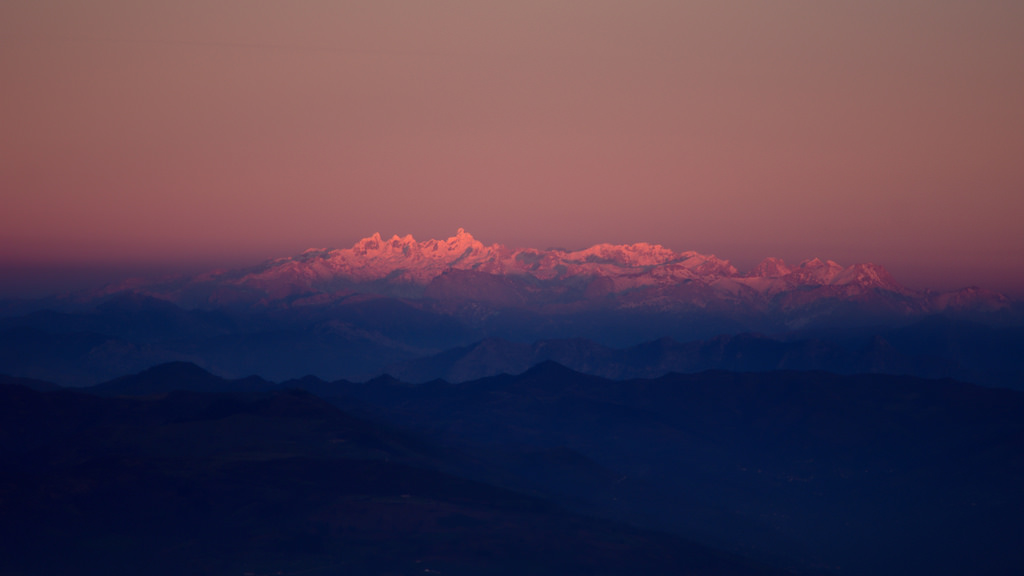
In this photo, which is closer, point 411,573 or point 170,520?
point 411,573

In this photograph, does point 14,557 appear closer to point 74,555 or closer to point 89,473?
point 74,555

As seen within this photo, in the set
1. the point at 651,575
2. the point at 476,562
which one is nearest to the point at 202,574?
the point at 476,562

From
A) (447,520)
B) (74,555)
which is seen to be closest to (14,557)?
(74,555)

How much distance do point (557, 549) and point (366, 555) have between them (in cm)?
3364

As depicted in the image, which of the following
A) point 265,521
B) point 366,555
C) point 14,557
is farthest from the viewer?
point 265,521

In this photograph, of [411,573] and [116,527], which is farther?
[116,527]

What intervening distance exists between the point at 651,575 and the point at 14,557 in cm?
10305

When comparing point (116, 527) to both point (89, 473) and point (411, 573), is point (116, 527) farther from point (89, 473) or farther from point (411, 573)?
point (411, 573)

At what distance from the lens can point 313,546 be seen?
7205 inches

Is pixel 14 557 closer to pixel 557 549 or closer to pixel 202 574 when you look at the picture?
pixel 202 574

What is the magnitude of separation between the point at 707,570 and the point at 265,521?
79097mm

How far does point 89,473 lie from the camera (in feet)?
645

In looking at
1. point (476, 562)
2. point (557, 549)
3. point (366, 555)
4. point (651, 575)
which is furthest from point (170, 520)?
point (651, 575)

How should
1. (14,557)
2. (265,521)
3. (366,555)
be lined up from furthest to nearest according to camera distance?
A: (265,521)
(366,555)
(14,557)
